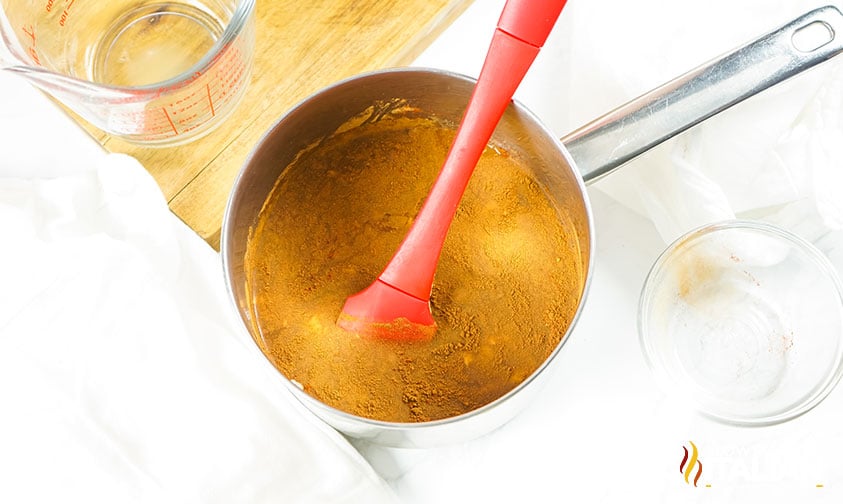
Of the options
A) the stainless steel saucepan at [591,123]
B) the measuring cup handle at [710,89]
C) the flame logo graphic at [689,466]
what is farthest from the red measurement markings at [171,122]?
the flame logo graphic at [689,466]

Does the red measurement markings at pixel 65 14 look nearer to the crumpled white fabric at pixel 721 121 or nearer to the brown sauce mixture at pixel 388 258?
the brown sauce mixture at pixel 388 258

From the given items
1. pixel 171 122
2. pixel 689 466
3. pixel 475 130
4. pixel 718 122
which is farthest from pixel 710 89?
pixel 171 122

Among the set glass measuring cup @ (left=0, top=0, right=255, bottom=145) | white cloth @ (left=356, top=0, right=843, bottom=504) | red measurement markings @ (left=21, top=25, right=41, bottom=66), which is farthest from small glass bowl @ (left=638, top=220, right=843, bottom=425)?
red measurement markings @ (left=21, top=25, right=41, bottom=66)

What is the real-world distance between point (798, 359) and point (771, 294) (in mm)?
60

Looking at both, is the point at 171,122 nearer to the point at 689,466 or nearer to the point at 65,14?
the point at 65,14

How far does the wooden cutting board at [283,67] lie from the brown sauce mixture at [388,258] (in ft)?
0.29

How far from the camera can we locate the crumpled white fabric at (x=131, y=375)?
0.73 meters

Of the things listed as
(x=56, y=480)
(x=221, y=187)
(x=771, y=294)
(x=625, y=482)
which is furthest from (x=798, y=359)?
(x=56, y=480)

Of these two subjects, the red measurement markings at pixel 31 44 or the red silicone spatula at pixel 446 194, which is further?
the red measurement markings at pixel 31 44

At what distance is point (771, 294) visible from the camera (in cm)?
80

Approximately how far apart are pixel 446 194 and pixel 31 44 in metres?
0.38

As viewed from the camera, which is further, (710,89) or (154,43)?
(154,43)

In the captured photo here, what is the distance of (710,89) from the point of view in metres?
0.67

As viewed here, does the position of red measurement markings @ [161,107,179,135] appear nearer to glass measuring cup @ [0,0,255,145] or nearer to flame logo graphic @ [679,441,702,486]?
glass measuring cup @ [0,0,255,145]
